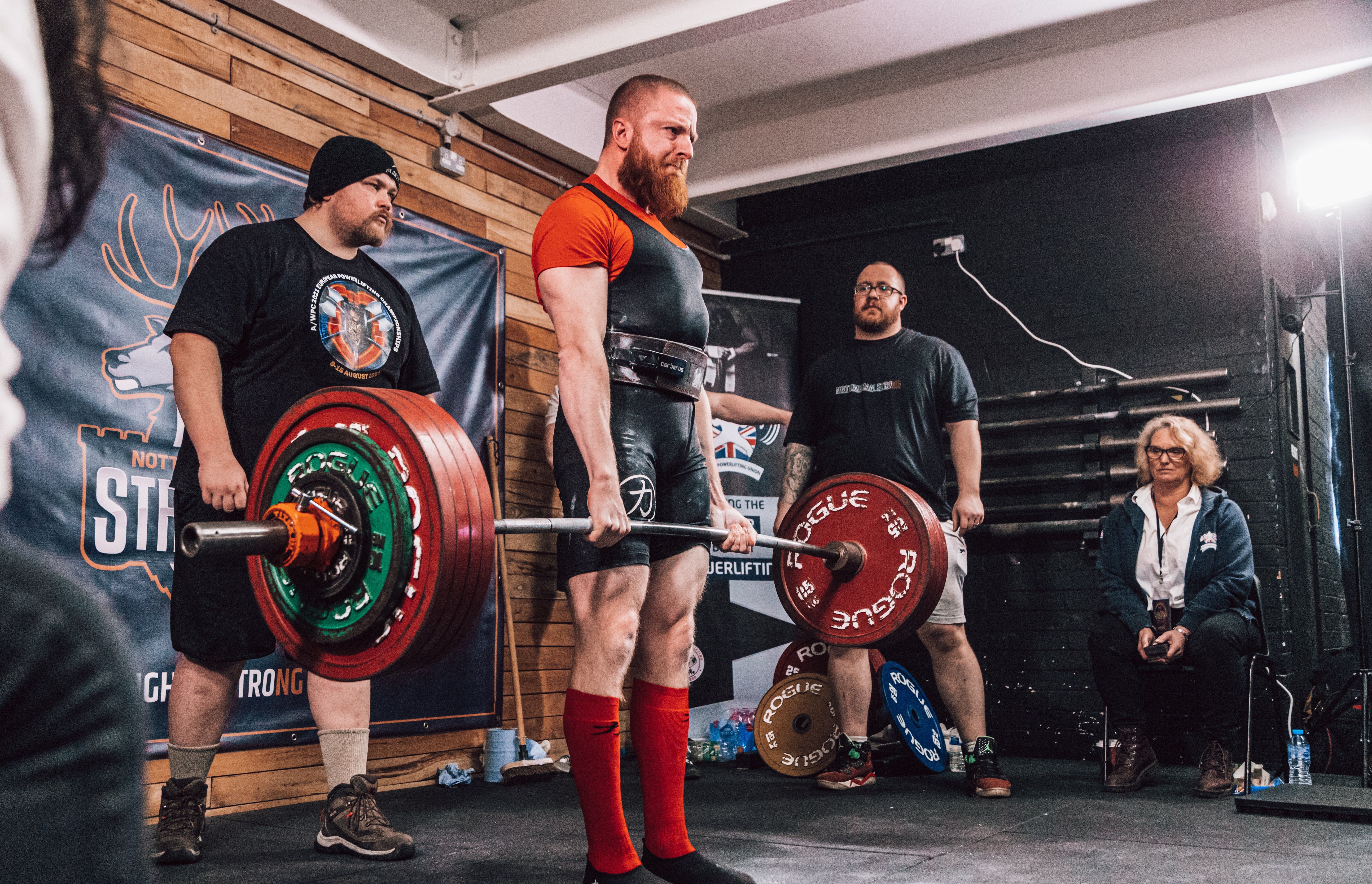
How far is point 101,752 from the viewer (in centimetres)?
44

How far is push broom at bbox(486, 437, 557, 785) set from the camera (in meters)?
3.63

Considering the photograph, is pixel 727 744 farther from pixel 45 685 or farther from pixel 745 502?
pixel 45 685

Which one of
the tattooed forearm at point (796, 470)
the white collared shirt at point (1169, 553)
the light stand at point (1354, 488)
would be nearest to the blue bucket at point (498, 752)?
the tattooed forearm at point (796, 470)

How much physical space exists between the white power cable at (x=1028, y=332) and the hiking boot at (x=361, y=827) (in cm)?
346

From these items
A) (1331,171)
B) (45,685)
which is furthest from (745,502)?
(45,685)

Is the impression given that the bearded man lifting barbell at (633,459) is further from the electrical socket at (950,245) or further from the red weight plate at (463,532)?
the electrical socket at (950,245)

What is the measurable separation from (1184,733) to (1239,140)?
7.88ft

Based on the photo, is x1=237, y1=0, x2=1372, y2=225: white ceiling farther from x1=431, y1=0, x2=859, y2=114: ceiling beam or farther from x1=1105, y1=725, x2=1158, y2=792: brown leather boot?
x1=1105, y1=725, x2=1158, y2=792: brown leather boot

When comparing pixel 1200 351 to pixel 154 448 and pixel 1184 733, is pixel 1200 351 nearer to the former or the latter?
pixel 1184 733

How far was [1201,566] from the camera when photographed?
3.56 meters

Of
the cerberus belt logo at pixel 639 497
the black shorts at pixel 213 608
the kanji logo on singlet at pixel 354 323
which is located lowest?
the black shorts at pixel 213 608

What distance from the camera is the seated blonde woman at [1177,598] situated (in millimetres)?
3395

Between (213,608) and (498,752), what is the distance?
5.90ft

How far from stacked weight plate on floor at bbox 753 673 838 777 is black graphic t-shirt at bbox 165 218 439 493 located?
2.16 meters
